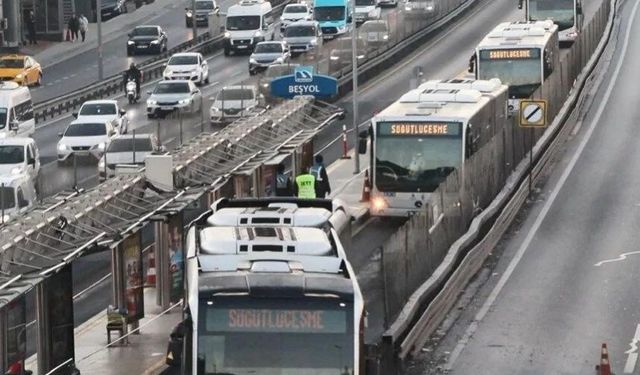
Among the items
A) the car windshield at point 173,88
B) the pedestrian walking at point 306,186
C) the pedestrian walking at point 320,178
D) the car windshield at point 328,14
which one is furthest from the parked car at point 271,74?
the car windshield at point 328,14

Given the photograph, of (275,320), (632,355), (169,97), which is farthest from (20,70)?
(275,320)

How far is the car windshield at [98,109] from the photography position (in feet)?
204

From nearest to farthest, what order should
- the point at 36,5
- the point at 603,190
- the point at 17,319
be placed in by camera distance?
the point at 17,319, the point at 603,190, the point at 36,5

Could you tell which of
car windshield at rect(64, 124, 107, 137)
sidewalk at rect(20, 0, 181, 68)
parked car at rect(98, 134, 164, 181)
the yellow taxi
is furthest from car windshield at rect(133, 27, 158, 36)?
parked car at rect(98, 134, 164, 181)

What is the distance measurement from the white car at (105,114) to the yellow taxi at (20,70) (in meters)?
14.7

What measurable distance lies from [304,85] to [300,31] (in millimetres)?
28168

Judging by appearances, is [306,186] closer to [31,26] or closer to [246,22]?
[246,22]

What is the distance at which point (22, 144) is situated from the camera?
1897 inches

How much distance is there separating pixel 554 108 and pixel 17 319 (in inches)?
1257

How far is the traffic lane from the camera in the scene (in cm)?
8100

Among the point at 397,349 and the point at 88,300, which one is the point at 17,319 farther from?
the point at 88,300

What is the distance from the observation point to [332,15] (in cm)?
9050

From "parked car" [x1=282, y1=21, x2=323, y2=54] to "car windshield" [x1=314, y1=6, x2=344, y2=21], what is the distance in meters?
5.45

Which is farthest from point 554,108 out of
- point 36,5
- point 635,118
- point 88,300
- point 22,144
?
point 36,5
